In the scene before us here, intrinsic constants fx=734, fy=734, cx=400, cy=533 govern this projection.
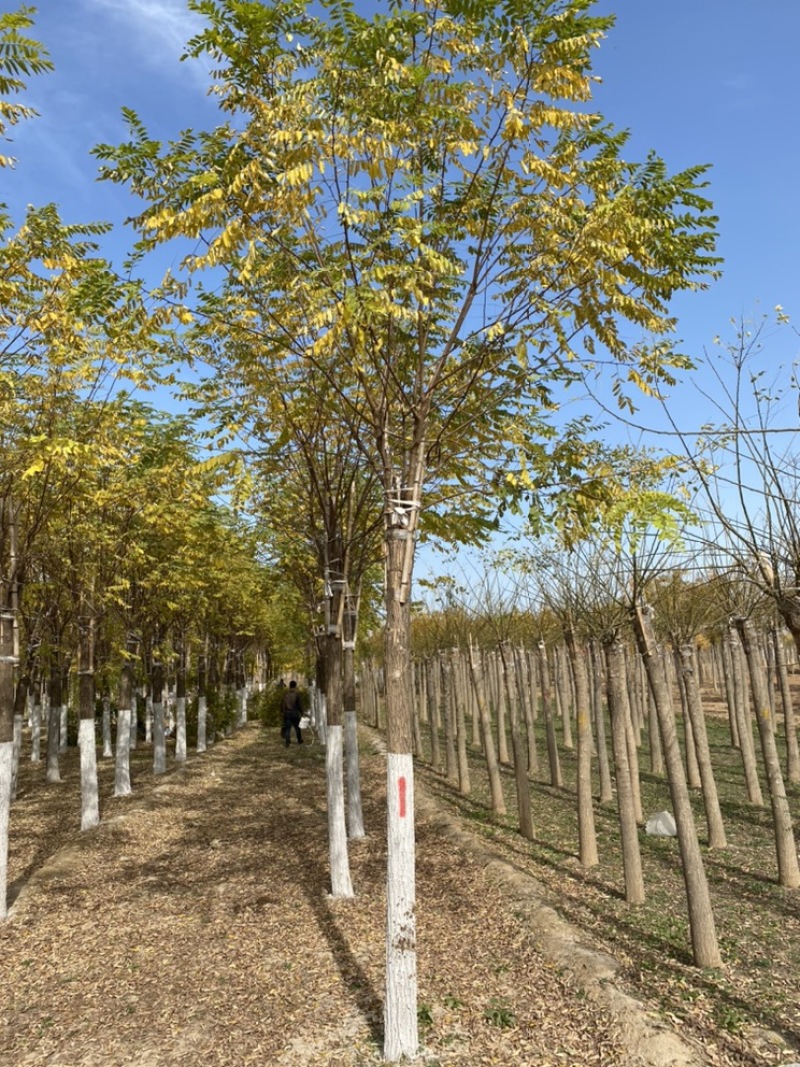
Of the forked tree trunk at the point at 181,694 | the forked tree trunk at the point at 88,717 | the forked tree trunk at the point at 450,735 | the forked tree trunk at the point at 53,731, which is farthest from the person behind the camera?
the forked tree trunk at the point at 181,694

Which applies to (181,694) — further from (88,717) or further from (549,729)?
(549,729)

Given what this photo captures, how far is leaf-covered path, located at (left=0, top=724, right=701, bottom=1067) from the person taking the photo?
5746 mm

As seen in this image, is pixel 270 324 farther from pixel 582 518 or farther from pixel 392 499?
pixel 582 518

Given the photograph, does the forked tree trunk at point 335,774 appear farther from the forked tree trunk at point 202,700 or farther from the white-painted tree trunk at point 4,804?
the forked tree trunk at point 202,700

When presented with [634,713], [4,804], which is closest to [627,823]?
[4,804]

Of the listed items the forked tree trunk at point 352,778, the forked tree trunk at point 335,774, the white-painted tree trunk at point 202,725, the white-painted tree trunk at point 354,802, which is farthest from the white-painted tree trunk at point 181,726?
the forked tree trunk at point 335,774

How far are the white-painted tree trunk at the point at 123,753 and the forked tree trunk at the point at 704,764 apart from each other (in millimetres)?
11887

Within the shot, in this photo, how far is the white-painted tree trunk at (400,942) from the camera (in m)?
5.43

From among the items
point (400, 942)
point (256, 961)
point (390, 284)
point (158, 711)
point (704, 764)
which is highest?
point (390, 284)

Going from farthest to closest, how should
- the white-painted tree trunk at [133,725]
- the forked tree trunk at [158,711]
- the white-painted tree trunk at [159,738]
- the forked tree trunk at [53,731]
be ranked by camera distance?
1. the white-painted tree trunk at [159,738]
2. the forked tree trunk at [158,711]
3. the forked tree trunk at [53,731]
4. the white-painted tree trunk at [133,725]

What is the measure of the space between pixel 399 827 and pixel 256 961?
311cm

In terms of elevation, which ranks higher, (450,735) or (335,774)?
(335,774)

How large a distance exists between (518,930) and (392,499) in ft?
16.1

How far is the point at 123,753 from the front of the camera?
1731cm
